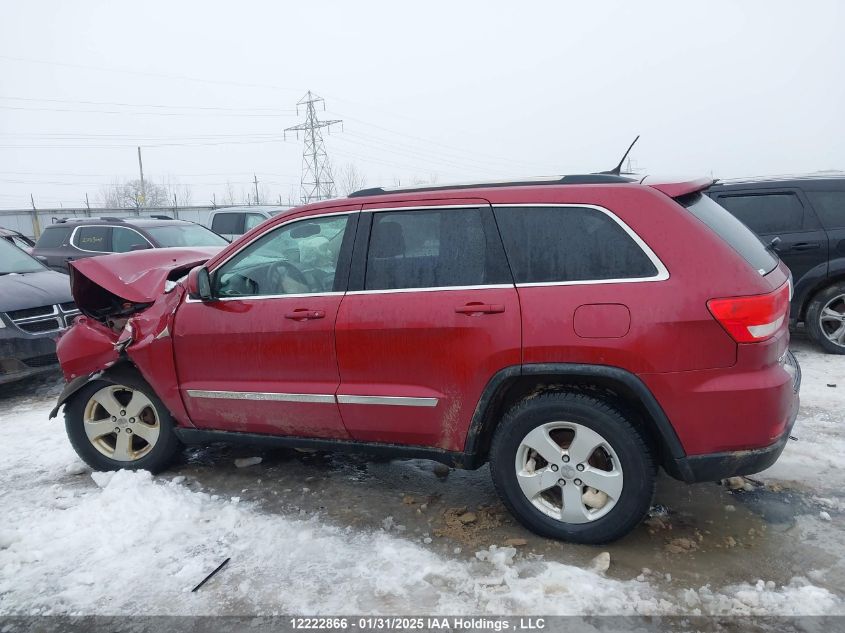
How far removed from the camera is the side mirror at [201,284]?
143 inches

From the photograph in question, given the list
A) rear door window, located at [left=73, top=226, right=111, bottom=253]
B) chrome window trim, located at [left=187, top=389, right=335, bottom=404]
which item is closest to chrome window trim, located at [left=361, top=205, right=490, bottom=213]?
chrome window trim, located at [left=187, top=389, right=335, bottom=404]

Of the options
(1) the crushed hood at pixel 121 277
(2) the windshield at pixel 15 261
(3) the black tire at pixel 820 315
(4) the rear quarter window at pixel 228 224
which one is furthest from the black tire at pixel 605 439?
(4) the rear quarter window at pixel 228 224

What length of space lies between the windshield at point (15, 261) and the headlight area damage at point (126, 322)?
132 inches

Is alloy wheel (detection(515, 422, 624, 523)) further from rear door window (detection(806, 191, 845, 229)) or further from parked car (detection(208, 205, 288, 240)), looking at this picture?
parked car (detection(208, 205, 288, 240))

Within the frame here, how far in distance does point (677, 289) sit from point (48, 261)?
1106cm

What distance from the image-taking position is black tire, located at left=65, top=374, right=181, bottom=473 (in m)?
4.00

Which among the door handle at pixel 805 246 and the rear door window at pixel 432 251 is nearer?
the rear door window at pixel 432 251

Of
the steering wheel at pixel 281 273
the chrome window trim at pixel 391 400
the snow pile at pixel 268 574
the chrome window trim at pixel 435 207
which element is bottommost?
the snow pile at pixel 268 574

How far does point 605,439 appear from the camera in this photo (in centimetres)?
286

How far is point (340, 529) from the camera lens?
10.8 feet

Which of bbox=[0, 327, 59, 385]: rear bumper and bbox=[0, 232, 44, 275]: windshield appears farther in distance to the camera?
bbox=[0, 232, 44, 275]: windshield

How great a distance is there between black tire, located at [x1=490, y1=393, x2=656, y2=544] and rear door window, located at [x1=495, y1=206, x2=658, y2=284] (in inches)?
24.0

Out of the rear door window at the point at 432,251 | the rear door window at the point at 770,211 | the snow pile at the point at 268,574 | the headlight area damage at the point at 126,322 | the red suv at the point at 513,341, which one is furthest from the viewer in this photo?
the rear door window at the point at 770,211

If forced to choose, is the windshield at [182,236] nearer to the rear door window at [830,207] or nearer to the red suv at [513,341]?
the red suv at [513,341]
